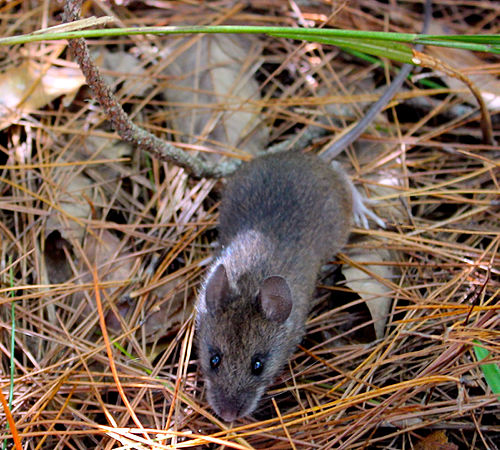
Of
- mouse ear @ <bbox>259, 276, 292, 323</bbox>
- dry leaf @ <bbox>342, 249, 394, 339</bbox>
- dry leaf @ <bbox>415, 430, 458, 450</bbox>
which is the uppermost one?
mouse ear @ <bbox>259, 276, 292, 323</bbox>

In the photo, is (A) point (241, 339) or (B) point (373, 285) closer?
(A) point (241, 339)

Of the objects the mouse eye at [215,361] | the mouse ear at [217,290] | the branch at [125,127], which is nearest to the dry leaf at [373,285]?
the mouse ear at [217,290]

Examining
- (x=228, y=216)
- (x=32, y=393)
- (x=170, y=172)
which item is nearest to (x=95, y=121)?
(x=170, y=172)

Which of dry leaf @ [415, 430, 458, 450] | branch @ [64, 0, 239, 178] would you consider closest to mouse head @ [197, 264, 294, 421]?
dry leaf @ [415, 430, 458, 450]

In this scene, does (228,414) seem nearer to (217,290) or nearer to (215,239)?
(217,290)

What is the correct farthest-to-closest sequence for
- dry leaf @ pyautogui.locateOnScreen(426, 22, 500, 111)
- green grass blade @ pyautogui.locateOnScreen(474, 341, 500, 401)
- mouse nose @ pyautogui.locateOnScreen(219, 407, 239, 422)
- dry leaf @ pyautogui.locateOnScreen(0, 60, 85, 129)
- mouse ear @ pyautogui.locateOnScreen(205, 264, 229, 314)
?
dry leaf @ pyautogui.locateOnScreen(426, 22, 500, 111), dry leaf @ pyautogui.locateOnScreen(0, 60, 85, 129), mouse ear @ pyautogui.locateOnScreen(205, 264, 229, 314), mouse nose @ pyautogui.locateOnScreen(219, 407, 239, 422), green grass blade @ pyautogui.locateOnScreen(474, 341, 500, 401)

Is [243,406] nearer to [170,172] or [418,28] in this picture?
[170,172]

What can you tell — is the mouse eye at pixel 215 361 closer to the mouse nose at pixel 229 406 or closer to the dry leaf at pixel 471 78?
the mouse nose at pixel 229 406

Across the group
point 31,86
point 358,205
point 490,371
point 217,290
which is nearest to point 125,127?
point 217,290

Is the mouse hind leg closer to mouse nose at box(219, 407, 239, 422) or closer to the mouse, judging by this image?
the mouse
